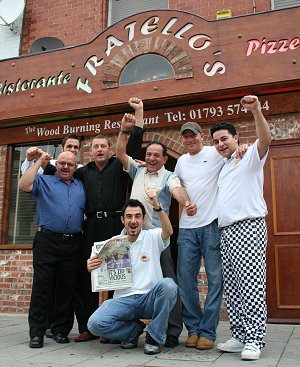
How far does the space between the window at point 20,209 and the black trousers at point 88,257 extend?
2611 millimetres

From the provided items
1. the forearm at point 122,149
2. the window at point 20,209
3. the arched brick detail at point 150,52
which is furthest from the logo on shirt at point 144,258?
the window at point 20,209

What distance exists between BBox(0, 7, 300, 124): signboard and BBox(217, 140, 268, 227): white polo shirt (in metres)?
2.11

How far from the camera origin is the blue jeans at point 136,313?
3387mm

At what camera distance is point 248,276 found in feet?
10.8

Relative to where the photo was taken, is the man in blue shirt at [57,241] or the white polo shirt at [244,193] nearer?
the white polo shirt at [244,193]

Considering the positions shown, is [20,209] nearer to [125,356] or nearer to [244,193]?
[125,356]

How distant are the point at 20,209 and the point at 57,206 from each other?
298 centimetres

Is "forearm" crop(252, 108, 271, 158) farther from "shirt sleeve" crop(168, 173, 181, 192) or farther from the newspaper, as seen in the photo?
the newspaper

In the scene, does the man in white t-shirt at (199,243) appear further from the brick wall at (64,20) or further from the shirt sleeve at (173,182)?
the brick wall at (64,20)

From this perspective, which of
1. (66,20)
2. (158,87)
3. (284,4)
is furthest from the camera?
(66,20)

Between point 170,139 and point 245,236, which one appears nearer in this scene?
point 245,236

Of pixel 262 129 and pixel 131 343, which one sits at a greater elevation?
pixel 262 129

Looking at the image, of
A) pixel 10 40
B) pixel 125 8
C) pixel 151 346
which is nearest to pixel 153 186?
pixel 151 346

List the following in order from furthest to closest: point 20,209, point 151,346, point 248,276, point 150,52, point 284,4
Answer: point 20,209
point 284,4
point 150,52
point 151,346
point 248,276
